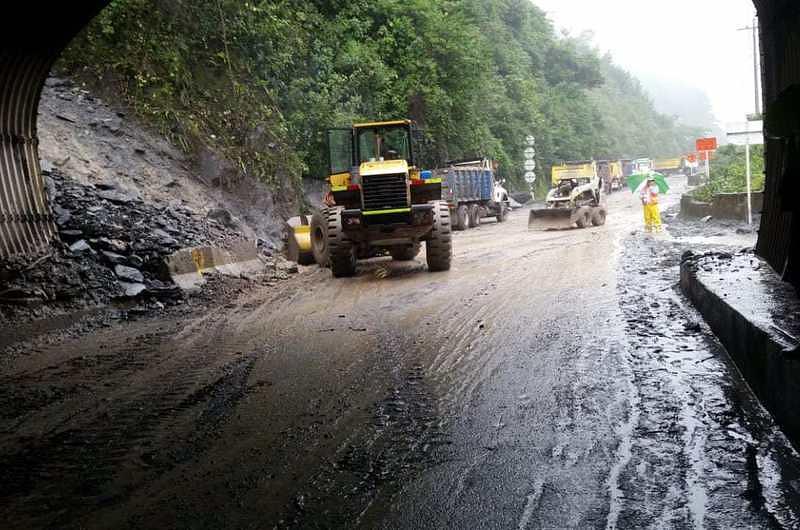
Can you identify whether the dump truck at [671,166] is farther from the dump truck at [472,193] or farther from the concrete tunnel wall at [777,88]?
the concrete tunnel wall at [777,88]

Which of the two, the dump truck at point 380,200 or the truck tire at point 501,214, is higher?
the dump truck at point 380,200

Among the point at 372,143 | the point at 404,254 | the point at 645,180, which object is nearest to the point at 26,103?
the point at 372,143

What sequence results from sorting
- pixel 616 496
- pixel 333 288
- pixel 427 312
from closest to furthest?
pixel 616 496 → pixel 427 312 → pixel 333 288

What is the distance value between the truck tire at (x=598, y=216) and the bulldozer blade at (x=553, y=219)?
1.40 m

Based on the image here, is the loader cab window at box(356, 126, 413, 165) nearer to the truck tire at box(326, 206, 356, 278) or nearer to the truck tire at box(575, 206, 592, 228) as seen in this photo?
the truck tire at box(326, 206, 356, 278)

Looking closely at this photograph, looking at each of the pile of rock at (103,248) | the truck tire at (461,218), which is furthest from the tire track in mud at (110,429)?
the truck tire at (461,218)

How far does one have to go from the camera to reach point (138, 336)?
905 centimetres

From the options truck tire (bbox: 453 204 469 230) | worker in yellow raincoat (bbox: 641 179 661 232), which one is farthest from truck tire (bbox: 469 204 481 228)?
worker in yellow raincoat (bbox: 641 179 661 232)

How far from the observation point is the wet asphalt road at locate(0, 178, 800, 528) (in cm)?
371

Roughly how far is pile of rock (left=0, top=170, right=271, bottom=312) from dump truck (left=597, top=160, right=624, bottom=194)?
4470cm

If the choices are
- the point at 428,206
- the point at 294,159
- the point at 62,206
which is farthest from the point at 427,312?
the point at 294,159

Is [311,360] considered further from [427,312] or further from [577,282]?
[577,282]

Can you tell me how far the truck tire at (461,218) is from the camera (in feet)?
96.4

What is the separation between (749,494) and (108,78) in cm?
1751
